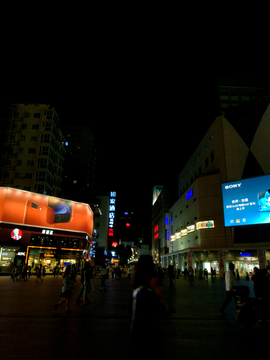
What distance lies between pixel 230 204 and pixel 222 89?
165 ft

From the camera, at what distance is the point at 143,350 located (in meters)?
2.78

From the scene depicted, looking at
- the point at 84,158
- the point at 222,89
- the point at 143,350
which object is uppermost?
the point at 222,89

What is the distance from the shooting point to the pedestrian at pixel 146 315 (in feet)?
9.15

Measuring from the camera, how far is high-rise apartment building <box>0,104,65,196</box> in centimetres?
4981

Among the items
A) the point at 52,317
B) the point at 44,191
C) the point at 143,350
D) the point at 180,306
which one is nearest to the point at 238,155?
the point at 44,191

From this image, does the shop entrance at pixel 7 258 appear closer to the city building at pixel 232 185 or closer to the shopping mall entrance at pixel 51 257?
the shopping mall entrance at pixel 51 257

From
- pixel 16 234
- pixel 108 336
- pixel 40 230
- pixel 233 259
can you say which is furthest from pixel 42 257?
pixel 108 336

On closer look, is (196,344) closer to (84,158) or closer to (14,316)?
(14,316)

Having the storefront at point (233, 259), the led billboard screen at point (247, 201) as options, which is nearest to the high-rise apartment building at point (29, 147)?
the storefront at point (233, 259)

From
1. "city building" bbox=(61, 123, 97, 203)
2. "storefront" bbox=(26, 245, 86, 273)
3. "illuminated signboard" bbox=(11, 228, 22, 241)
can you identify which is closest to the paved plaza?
"illuminated signboard" bbox=(11, 228, 22, 241)

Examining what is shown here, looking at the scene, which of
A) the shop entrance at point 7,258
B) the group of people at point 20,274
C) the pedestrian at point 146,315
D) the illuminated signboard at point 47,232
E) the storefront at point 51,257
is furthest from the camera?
the illuminated signboard at point 47,232

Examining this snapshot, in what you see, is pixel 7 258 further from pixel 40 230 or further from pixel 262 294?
pixel 262 294

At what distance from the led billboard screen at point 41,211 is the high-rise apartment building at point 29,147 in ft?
31.6

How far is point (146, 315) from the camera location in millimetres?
2961
